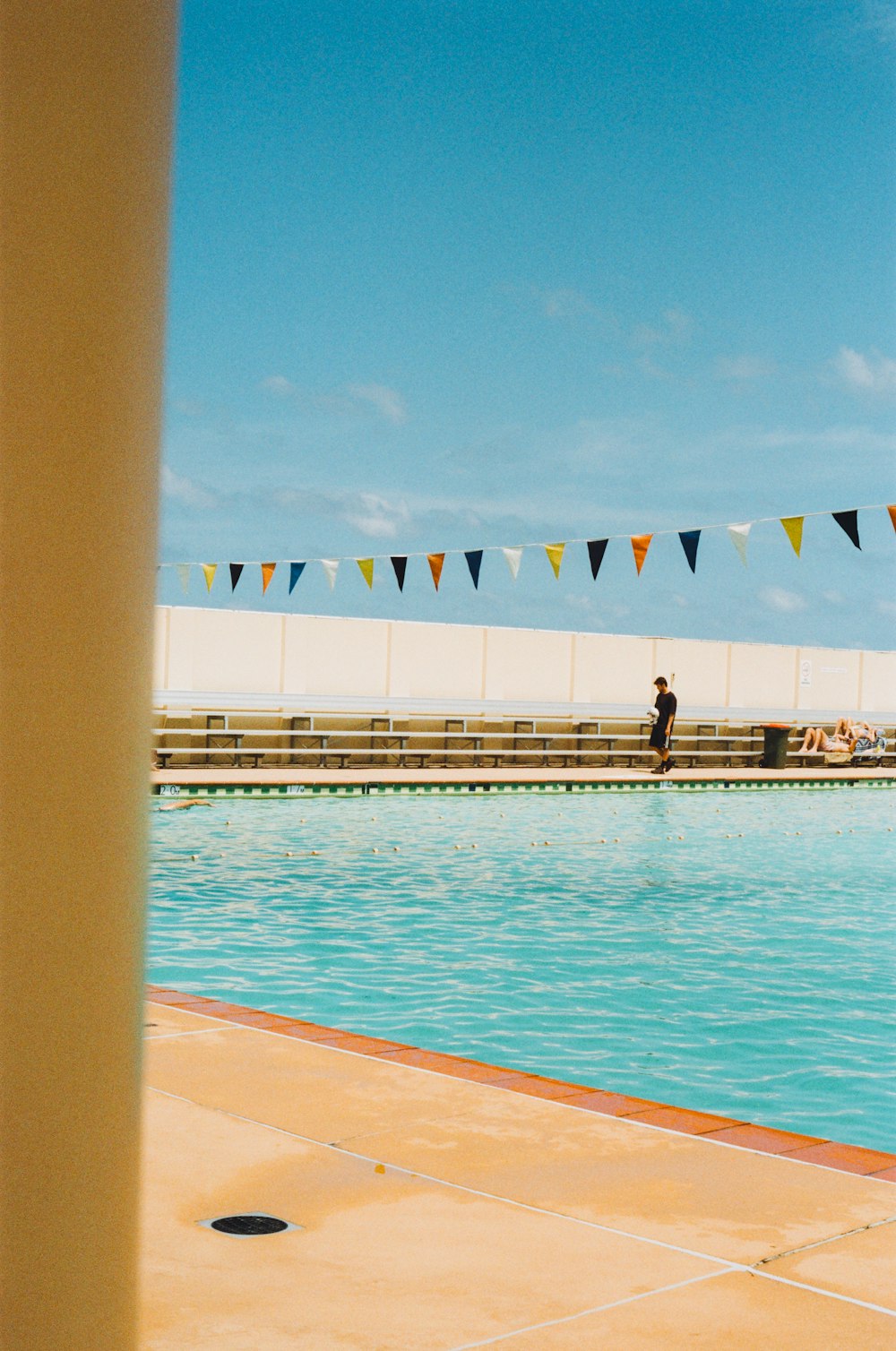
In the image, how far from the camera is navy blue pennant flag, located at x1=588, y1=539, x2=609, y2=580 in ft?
54.0

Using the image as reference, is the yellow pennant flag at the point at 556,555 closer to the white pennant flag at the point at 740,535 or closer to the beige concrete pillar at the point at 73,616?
the white pennant flag at the point at 740,535

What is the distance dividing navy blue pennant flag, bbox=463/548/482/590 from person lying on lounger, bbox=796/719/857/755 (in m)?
7.28

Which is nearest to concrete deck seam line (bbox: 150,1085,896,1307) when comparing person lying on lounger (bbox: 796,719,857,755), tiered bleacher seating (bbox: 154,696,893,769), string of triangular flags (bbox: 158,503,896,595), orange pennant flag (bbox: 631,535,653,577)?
string of triangular flags (bbox: 158,503,896,595)

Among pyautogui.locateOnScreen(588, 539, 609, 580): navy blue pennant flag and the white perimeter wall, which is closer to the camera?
pyautogui.locateOnScreen(588, 539, 609, 580): navy blue pennant flag

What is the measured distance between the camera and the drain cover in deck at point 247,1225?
103 inches

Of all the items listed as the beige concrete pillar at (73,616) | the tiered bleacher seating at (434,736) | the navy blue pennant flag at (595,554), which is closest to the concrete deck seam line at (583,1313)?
the beige concrete pillar at (73,616)

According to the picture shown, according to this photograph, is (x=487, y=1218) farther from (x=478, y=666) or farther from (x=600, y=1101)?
(x=478, y=666)

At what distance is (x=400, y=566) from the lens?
1883cm

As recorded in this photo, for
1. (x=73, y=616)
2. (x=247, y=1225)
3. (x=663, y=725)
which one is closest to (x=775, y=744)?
(x=663, y=725)

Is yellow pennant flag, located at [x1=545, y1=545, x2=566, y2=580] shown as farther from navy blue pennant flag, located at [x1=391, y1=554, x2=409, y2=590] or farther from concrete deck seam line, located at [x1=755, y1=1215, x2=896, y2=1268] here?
concrete deck seam line, located at [x1=755, y1=1215, x2=896, y2=1268]

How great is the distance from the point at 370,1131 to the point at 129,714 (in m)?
2.50

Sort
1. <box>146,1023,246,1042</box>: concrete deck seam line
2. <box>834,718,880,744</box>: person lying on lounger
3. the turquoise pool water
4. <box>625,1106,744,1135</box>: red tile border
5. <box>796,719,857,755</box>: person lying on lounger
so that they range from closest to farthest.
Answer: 1. <box>625,1106,744,1135</box>: red tile border
2. <box>146,1023,246,1042</box>: concrete deck seam line
3. the turquoise pool water
4. <box>796,719,857,755</box>: person lying on lounger
5. <box>834,718,880,744</box>: person lying on lounger

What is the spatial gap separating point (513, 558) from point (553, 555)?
70 centimetres

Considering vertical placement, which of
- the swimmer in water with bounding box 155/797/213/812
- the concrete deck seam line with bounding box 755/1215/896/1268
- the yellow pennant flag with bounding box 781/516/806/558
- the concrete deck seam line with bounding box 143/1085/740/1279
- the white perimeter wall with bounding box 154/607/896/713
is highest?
the yellow pennant flag with bounding box 781/516/806/558
